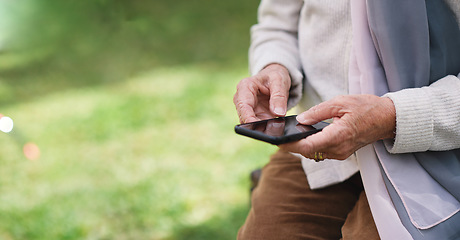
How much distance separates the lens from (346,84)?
0.97 metres

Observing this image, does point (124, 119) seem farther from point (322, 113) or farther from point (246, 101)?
point (322, 113)

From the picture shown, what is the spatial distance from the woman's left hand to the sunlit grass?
1.10 metres

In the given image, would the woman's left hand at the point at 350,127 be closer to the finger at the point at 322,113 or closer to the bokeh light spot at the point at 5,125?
the finger at the point at 322,113

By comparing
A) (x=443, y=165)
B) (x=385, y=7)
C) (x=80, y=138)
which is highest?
(x=80, y=138)

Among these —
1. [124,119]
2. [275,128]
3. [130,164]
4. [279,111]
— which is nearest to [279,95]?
[279,111]

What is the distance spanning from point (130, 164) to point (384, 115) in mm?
1712

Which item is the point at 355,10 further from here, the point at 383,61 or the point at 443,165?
the point at 443,165

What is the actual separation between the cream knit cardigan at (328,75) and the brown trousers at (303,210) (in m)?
0.04

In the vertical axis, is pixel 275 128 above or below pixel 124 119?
below

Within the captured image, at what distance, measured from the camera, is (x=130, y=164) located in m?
2.25

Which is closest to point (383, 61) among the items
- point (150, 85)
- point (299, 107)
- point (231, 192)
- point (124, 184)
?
point (299, 107)

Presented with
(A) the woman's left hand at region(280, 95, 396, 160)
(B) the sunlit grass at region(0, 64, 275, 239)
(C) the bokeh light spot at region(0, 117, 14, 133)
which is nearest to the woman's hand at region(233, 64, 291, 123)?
(A) the woman's left hand at region(280, 95, 396, 160)

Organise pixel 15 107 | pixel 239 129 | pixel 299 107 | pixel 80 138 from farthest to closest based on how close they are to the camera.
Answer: pixel 15 107 < pixel 80 138 < pixel 299 107 < pixel 239 129

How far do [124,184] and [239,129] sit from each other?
1.45m
